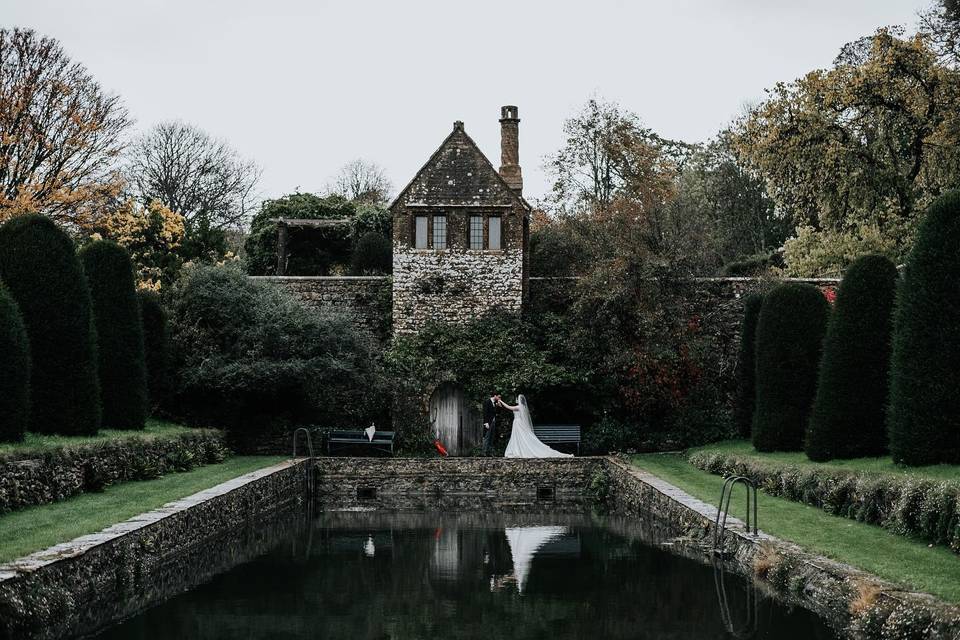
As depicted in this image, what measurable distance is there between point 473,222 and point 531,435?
6160 mm

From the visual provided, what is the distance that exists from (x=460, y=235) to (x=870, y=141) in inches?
440

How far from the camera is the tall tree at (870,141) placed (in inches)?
1076

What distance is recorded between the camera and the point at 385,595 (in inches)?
492

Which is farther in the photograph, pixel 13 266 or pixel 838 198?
pixel 838 198

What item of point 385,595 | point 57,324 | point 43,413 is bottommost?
point 385,595

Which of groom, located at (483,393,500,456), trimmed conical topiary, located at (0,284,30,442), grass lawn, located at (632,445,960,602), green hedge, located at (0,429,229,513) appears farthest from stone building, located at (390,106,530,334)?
trimmed conical topiary, located at (0,284,30,442)

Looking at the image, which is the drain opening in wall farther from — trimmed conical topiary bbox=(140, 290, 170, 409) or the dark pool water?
trimmed conical topiary bbox=(140, 290, 170, 409)

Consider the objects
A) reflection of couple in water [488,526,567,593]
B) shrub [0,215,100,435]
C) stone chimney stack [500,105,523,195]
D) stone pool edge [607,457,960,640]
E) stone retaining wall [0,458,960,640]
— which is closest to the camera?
stone pool edge [607,457,960,640]

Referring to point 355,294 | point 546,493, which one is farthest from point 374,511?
point 355,294

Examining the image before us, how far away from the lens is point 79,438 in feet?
59.5

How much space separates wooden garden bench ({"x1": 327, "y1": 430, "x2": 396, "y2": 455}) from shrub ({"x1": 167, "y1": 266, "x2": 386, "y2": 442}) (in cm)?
133

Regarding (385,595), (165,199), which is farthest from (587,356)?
(165,199)

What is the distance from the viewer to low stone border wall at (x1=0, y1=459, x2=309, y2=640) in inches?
369

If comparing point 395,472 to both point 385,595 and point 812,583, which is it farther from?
point 812,583
